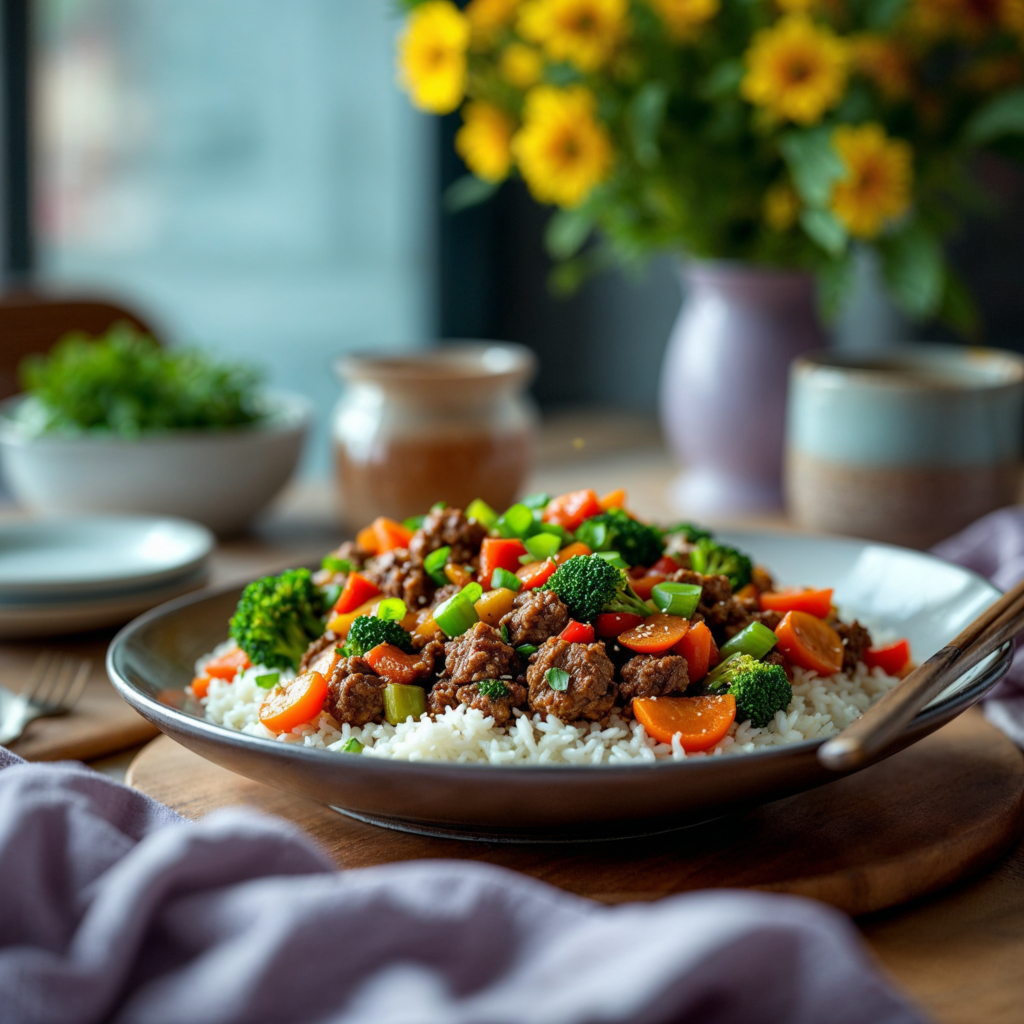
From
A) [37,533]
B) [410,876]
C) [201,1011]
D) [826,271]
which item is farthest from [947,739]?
[37,533]

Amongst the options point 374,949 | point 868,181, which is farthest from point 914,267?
point 374,949

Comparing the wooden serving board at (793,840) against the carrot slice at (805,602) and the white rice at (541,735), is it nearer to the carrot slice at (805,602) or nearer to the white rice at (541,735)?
the white rice at (541,735)

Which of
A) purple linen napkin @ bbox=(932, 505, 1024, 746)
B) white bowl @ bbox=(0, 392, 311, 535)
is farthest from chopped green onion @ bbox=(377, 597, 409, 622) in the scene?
white bowl @ bbox=(0, 392, 311, 535)

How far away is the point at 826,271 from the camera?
2.69 m

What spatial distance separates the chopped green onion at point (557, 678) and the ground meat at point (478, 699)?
4 centimetres

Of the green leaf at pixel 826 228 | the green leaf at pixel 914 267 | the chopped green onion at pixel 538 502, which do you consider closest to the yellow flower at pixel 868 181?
the green leaf at pixel 826 228

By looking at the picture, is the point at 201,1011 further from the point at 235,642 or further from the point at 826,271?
the point at 826,271

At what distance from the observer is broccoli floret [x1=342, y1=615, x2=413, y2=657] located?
139cm

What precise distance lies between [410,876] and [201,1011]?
166 mm

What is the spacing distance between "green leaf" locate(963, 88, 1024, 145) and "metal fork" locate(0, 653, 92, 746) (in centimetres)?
198

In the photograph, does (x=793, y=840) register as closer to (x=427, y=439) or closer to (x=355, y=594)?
(x=355, y=594)

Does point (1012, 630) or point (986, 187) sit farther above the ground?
point (986, 187)

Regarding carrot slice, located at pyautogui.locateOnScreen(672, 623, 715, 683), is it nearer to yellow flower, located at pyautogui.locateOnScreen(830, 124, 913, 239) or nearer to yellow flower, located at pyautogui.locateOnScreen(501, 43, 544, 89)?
yellow flower, located at pyautogui.locateOnScreen(830, 124, 913, 239)

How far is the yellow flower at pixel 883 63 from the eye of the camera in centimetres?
258
